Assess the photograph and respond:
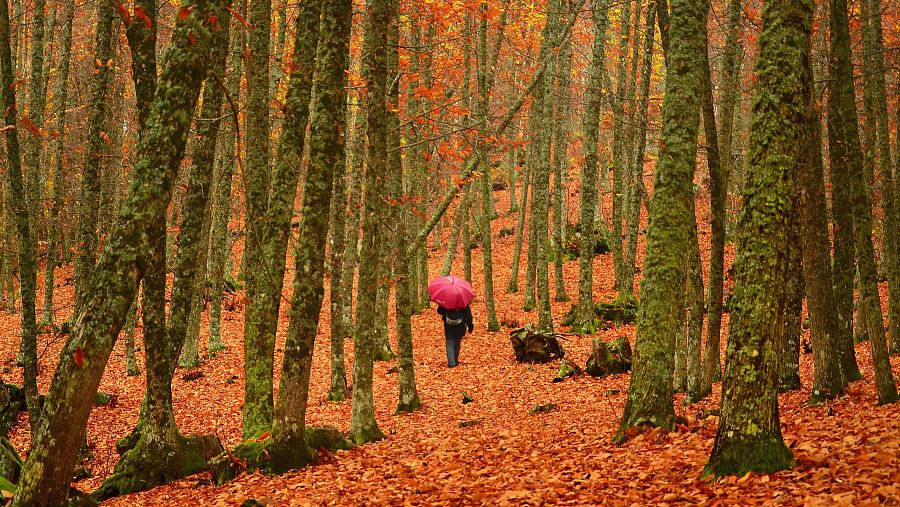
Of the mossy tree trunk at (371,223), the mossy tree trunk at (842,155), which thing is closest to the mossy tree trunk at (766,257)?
the mossy tree trunk at (842,155)

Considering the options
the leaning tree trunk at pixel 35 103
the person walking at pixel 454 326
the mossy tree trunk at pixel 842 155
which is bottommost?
the person walking at pixel 454 326

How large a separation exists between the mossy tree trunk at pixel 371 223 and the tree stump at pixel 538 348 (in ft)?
20.3

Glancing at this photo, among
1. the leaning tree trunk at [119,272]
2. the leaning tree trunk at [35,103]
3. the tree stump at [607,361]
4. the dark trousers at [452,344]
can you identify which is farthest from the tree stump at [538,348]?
the leaning tree trunk at [119,272]

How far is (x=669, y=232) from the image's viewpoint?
7.23 meters

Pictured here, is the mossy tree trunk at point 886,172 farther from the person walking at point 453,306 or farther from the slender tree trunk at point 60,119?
the slender tree trunk at point 60,119

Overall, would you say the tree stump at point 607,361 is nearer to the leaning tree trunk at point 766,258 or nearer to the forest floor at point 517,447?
the forest floor at point 517,447

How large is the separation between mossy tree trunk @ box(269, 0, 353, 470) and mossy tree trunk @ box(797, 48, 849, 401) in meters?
5.33

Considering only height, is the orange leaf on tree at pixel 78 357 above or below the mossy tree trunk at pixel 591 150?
below

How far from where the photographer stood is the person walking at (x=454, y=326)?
15062 mm

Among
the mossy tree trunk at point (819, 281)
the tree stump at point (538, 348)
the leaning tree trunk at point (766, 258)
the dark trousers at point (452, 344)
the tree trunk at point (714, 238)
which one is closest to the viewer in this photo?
the leaning tree trunk at point (766, 258)

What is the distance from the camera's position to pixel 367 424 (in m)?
9.23

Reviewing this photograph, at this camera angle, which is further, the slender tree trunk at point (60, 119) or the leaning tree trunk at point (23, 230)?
the slender tree trunk at point (60, 119)

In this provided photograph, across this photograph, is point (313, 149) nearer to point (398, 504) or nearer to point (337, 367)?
point (398, 504)

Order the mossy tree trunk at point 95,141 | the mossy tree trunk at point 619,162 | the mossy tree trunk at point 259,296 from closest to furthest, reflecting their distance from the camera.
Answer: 1. the mossy tree trunk at point 259,296
2. the mossy tree trunk at point 95,141
3. the mossy tree trunk at point 619,162
